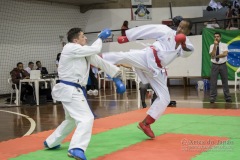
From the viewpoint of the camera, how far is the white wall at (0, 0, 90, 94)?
13.7m

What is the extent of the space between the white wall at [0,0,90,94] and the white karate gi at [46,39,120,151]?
10.3 metres

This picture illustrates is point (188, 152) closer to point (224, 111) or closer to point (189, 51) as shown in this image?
point (189, 51)

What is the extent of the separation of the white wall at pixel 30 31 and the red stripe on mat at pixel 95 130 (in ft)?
26.5

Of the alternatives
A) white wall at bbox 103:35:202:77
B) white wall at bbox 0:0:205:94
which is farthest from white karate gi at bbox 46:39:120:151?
white wall at bbox 0:0:205:94

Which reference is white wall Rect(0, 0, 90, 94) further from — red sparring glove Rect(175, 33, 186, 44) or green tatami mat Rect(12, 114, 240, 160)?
red sparring glove Rect(175, 33, 186, 44)

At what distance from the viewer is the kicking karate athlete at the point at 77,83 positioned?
3666 mm

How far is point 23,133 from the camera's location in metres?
5.75

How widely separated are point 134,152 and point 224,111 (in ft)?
12.0

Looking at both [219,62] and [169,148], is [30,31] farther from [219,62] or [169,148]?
[169,148]

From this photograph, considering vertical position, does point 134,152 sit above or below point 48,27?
below

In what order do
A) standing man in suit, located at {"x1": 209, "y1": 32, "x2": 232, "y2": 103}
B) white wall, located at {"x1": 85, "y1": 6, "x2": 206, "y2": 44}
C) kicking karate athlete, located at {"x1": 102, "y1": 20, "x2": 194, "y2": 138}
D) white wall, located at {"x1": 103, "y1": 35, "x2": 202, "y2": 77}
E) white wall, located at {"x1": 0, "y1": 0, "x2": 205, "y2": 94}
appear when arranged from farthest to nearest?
white wall, located at {"x1": 85, "y1": 6, "x2": 206, "y2": 44} → white wall, located at {"x1": 0, "y1": 0, "x2": 205, "y2": 94} → white wall, located at {"x1": 103, "y1": 35, "x2": 202, "y2": 77} → standing man in suit, located at {"x1": 209, "y1": 32, "x2": 232, "y2": 103} → kicking karate athlete, located at {"x1": 102, "y1": 20, "x2": 194, "y2": 138}

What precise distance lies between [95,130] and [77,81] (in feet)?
5.92

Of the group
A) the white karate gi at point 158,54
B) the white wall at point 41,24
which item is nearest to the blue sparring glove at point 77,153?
the white karate gi at point 158,54

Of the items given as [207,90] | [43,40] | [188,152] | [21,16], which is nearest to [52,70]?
[43,40]
